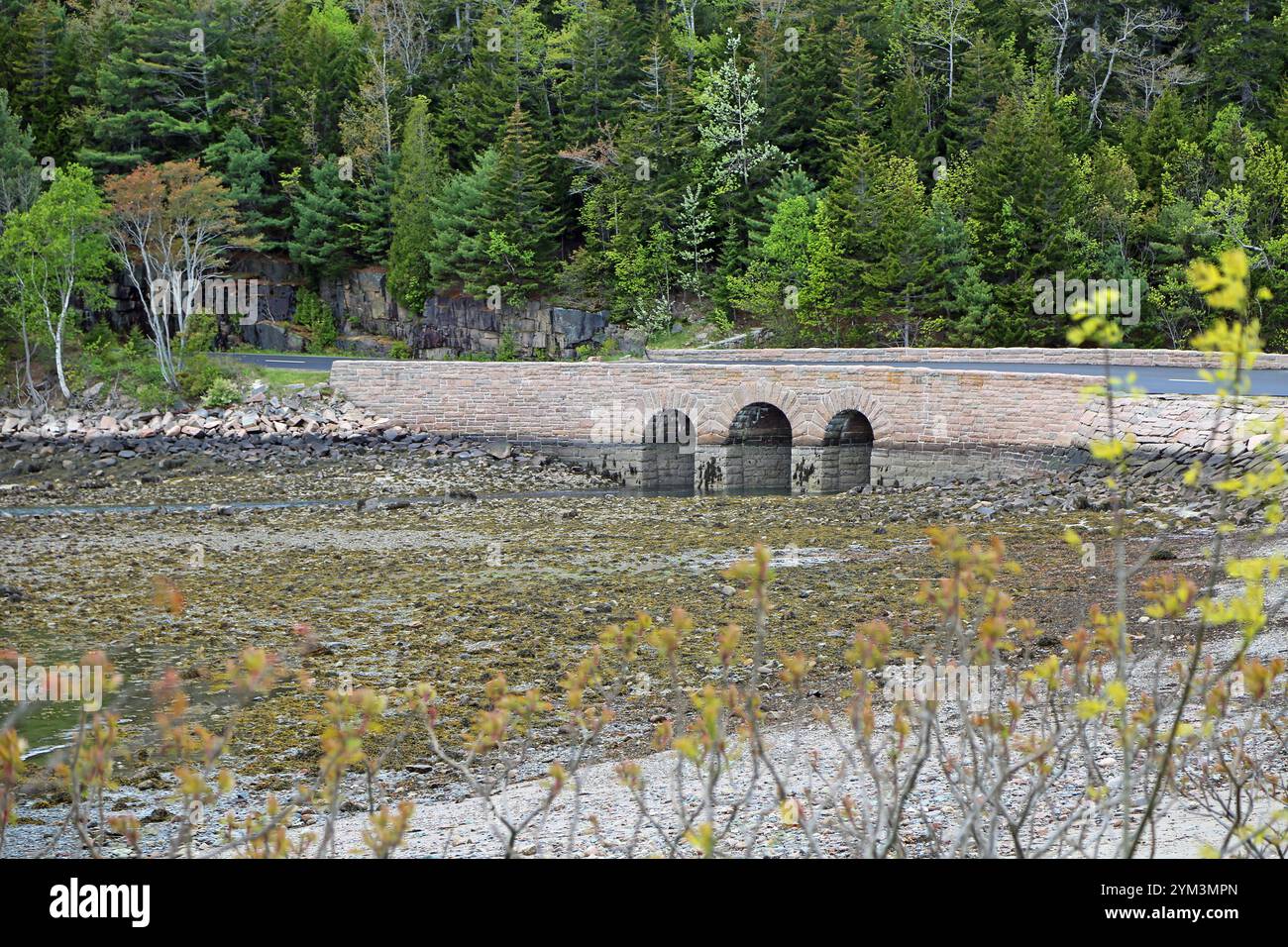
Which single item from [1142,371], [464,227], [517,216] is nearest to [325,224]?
[464,227]

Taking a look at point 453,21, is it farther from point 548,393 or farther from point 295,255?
point 548,393

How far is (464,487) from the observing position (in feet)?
92.6

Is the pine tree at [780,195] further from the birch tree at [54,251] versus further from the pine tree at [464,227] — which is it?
the birch tree at [54,251]

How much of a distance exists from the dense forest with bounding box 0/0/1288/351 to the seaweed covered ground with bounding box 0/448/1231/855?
17748 millimetres

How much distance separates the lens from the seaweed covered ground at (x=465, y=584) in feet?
38.3

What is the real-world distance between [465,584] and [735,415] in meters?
14.6

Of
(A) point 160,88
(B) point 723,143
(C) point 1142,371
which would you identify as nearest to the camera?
(C) point 1142,371

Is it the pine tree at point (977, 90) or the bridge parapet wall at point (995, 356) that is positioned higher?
the pine tree at point (977, 90)

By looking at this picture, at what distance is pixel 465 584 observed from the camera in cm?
1730

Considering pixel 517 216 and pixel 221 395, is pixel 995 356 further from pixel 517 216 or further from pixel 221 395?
pixel 517 216

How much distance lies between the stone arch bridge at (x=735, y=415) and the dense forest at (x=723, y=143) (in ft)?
38.3

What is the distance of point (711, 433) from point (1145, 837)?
2434 centimetres

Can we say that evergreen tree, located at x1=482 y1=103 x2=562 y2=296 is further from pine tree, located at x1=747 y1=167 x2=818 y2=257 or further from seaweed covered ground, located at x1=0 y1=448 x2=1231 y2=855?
seaweed covered ground, located at x1=0 y1=448 x2=1231 y2=855

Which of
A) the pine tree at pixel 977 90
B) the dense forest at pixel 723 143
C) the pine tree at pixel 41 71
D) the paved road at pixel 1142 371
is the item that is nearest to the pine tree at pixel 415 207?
the dense forest at pixel 723 143
